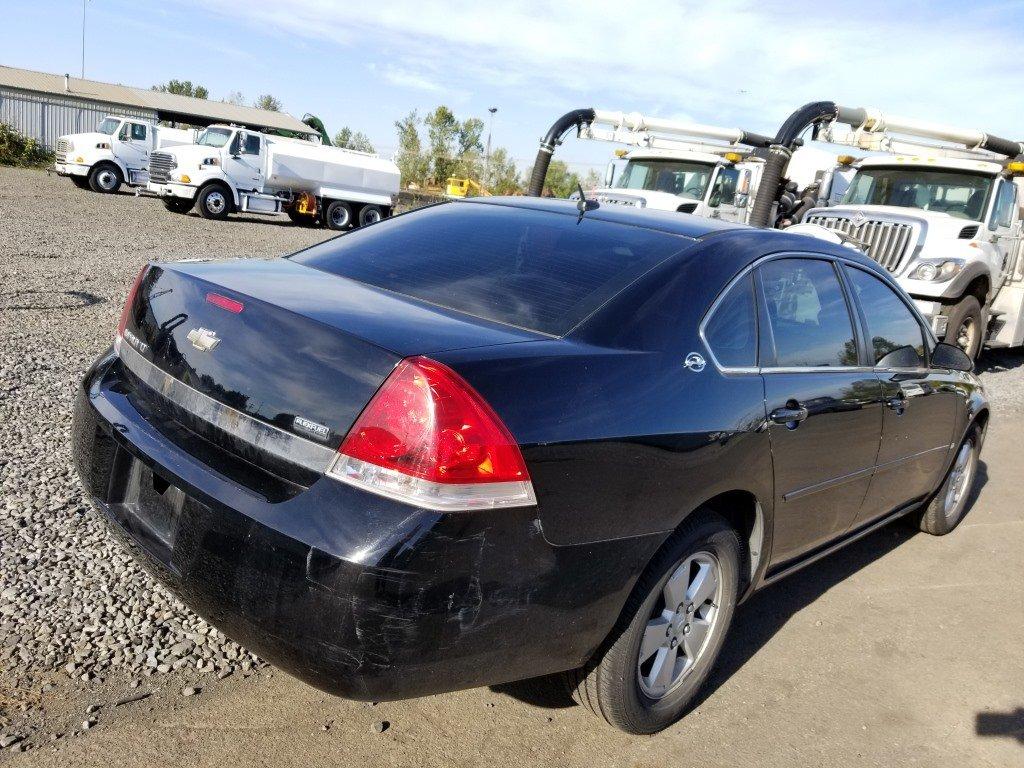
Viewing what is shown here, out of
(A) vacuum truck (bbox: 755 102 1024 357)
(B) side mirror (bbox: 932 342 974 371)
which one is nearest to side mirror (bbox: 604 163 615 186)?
(A) vacuum truck (bbox: 755 102 1024 357)

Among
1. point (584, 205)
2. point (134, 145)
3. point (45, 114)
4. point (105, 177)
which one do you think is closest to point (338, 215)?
point (134, 145)

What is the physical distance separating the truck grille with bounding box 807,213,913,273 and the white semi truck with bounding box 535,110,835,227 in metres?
3.12

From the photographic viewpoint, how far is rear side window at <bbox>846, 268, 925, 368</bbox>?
4.02 meters

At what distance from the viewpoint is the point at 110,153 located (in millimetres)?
24969

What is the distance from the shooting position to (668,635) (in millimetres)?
2939

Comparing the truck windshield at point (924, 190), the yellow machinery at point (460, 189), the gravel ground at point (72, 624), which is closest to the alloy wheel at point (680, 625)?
the gravel ground at point (72, 624)

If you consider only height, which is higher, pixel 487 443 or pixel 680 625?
pixel 487 443

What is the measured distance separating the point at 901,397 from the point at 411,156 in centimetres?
4231

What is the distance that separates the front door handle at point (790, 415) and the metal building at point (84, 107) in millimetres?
36490

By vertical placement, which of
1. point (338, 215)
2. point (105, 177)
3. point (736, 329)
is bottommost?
point (105, 177)

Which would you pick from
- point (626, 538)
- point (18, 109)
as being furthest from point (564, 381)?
point (18, 109)

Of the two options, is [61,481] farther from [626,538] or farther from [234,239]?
[234,239]

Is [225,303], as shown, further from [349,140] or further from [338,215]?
[349,140]

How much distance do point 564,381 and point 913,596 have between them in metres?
2.97
